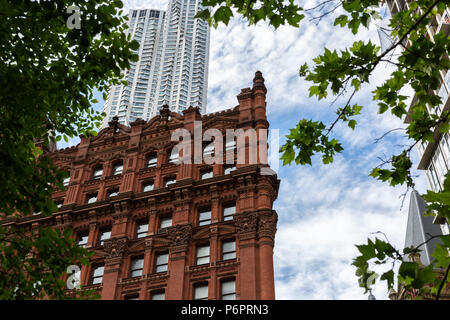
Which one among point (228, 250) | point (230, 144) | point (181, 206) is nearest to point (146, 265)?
point (181, 206)

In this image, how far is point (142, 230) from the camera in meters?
34.2

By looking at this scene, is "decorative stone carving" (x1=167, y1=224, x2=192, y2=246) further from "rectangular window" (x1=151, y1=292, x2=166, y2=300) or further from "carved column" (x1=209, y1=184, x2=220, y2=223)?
"rectangular window" (x1=151, y1=292, x2=166, y2=300)

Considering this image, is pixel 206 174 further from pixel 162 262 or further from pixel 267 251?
pixel 267 251

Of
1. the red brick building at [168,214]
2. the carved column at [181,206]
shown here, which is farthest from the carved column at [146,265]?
the carved column at [181,206]

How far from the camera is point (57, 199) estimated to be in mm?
38688

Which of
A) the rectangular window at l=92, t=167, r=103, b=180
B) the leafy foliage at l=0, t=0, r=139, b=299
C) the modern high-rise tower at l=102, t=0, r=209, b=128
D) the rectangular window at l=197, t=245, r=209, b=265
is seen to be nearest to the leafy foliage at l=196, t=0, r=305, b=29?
the leafy foliage at l=0, t=0, r=139, b=299

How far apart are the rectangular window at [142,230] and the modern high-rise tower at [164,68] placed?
2915 inches

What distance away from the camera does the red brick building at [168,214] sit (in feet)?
95.8

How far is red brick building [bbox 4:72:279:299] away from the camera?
29203 mm

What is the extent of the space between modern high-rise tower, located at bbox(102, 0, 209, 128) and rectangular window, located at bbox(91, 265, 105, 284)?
75829 mm

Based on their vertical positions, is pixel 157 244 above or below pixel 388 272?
above
